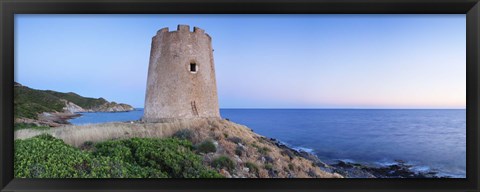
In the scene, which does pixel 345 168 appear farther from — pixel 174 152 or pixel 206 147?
pixel 174 152

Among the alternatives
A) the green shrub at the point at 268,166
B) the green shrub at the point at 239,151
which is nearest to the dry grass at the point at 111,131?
the green shrub at the point at 239,151

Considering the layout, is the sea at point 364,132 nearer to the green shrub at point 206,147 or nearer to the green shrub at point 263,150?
the green shrub at point 263,150

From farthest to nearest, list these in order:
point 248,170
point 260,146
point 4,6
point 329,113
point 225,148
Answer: point 329,113 → point 260,146 → point 225,148 → point 248,170 → point 4,6

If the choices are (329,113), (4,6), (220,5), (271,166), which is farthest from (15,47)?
(329,113)

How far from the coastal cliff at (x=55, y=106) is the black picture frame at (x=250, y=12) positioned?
1.22 meters

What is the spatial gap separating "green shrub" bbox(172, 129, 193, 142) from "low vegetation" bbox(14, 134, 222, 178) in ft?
1.22

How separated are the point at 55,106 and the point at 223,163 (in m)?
2.44

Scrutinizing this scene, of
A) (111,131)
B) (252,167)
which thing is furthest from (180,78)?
(252,167)

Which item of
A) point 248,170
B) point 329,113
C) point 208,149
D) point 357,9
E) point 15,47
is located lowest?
point 248,170

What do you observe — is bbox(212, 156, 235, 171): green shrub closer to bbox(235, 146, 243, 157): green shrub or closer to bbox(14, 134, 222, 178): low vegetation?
bbox(14, 134, 222, 178): low vegetation

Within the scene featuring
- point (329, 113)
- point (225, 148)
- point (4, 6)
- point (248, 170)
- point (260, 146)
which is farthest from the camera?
point (329, 113)

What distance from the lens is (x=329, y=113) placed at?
548cm

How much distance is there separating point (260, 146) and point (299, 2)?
109 inches

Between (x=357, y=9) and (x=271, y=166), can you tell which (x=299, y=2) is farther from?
(x=271, y=166)
